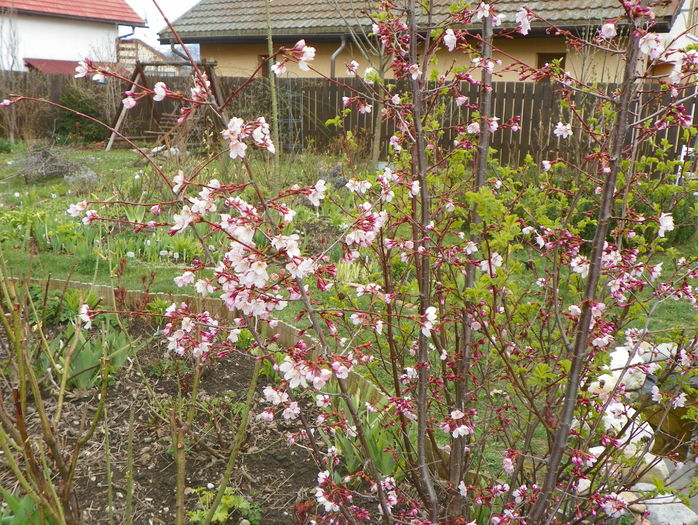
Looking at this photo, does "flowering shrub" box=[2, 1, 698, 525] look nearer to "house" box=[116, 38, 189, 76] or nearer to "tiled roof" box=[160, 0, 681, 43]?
"tiled roof" box=[160, 0, 681, 43]

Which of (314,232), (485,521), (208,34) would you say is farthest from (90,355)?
Answer: (208,34)

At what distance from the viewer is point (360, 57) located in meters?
15.3

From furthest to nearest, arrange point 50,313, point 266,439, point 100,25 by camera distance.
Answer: point 100,25 < point 50,313 < point 266,439

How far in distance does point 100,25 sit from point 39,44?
2.73 m

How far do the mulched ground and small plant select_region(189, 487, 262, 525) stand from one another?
0.12ft

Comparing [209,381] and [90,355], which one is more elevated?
[90,355]

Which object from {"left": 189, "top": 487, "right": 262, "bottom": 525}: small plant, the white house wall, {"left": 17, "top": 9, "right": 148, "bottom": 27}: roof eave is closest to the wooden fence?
{"left": 189, "top": 487, "right": 262, "bottom": 525}: small plant

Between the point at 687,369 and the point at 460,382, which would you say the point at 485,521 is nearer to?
the point at 460,382

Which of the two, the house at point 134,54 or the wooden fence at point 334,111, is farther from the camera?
the house at point 134,54

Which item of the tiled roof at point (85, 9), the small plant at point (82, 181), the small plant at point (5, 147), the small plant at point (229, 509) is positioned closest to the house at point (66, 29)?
the tiled roof at point (85, 9)

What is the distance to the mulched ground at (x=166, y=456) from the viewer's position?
2729 mm

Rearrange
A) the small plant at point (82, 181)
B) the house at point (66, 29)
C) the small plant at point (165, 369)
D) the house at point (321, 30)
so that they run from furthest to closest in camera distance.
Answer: the house at point (66, 29), the house at point (321, 30), the small plant at point (82, 181), the small plant at point (165, 369)

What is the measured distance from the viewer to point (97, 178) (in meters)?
9.59

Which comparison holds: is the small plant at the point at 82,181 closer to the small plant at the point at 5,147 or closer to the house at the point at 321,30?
the house at the point at 321,30
